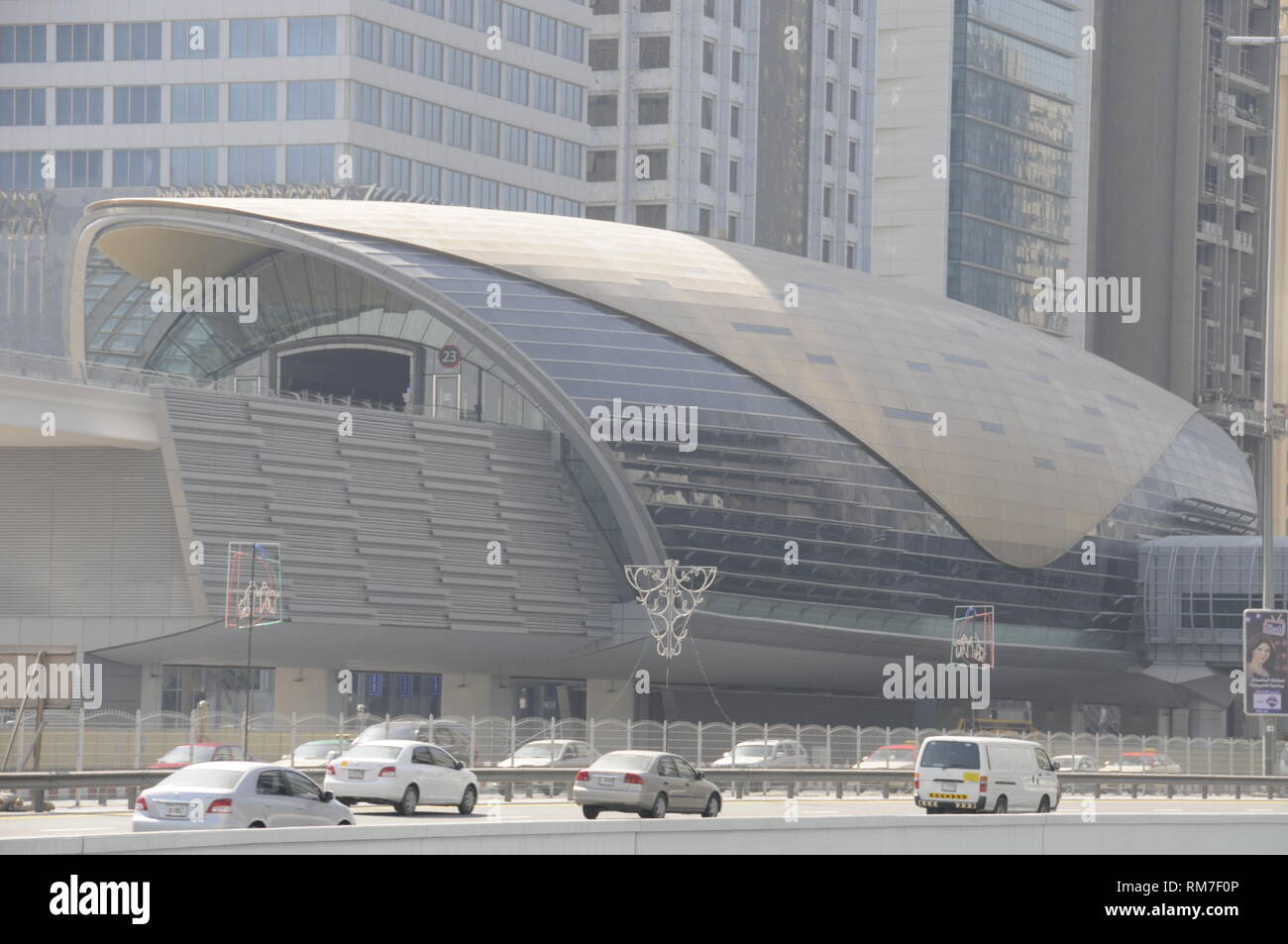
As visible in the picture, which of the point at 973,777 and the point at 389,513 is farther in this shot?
the point at 389,513

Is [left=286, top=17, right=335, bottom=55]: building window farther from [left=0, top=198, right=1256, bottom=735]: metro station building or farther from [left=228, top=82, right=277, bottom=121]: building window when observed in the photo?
[left=0, top=198, right=1256, bottom=735]: metro station building

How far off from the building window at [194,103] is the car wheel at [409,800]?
7504 cm

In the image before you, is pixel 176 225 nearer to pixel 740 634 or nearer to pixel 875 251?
pixel 740 634

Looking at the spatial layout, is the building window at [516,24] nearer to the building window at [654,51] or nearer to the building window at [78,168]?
the building window at [654,51]

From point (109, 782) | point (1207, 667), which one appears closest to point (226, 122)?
point (1207, 667)

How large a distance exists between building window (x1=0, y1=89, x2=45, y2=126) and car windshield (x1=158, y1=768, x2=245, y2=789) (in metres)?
84.9

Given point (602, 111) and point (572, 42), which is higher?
point (572, 42)

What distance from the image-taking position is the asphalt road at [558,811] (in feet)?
116

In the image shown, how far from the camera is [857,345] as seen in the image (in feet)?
280

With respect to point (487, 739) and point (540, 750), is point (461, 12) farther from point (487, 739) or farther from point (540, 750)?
point (540, 750)

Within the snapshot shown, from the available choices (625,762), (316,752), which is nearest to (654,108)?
(316,752)

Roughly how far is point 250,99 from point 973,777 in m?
75.4

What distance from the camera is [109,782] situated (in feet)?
144
